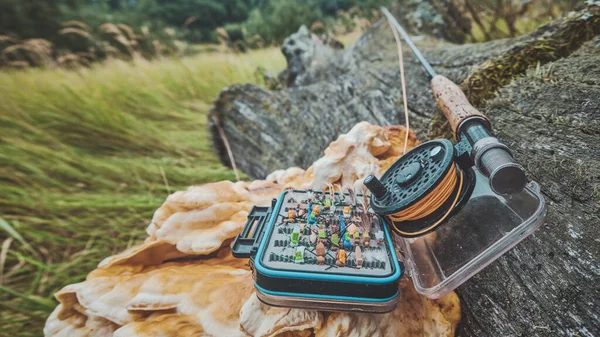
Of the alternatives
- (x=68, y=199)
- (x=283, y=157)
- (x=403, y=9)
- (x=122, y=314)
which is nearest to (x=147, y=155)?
(x=68, y=199)

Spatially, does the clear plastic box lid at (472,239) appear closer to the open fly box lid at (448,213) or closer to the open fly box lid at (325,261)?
the open fly box lid at (448,213)

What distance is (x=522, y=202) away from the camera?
104 cm

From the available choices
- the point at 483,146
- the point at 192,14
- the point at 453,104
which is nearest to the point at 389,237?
the point at 483,146

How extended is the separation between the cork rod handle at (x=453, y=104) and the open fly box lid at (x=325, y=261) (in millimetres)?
487

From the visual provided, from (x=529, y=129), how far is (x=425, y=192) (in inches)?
25.7

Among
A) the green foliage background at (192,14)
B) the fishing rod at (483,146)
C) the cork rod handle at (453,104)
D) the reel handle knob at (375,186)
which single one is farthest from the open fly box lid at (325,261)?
the green foliage background at (192,14)

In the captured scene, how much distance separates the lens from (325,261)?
100 centimetres

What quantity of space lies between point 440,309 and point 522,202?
1.46 ft

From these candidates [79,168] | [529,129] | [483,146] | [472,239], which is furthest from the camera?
[79,168]

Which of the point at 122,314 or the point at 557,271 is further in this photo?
the point at 122,314

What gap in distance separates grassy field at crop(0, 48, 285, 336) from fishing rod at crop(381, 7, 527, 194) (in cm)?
245

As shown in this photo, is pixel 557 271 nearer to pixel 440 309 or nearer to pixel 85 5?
pixel 440 309

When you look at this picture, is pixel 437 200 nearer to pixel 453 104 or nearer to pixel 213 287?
pixel 453 104

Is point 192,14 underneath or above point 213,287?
above
